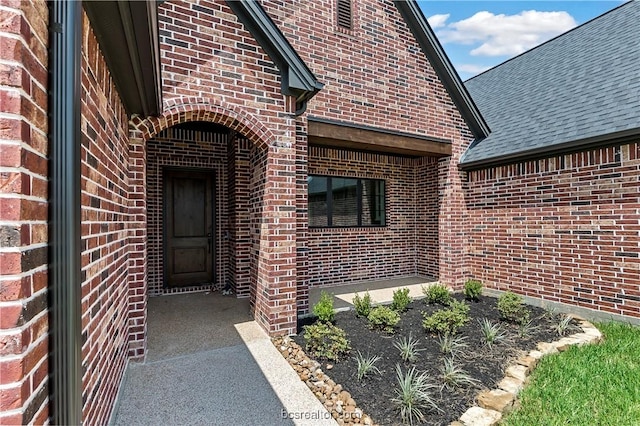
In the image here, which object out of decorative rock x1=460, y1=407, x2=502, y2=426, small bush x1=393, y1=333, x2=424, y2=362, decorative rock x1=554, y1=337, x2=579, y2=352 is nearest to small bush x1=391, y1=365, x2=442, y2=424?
Result: decorative rock x1=460, y1=407, x2=502, y2=426

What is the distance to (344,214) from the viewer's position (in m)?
7.56

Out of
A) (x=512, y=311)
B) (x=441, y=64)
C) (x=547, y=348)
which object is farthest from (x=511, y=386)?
(x=441, y=64)

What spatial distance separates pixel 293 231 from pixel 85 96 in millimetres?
2920

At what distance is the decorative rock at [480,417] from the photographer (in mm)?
2490

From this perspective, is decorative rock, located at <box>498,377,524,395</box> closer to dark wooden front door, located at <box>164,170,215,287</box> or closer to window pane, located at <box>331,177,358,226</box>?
window pane, located at <box>331,177,358,226</box>

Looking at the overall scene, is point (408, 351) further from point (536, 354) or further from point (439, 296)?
point (439, 296)

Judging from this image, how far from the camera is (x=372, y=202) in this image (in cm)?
796

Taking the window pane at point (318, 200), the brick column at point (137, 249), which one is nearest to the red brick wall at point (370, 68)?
the window pane at point (318, 200)

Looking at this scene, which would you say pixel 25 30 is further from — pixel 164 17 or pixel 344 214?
pixel 344 214

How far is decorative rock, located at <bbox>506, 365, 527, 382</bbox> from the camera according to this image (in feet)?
10.6

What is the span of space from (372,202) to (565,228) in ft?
12.9

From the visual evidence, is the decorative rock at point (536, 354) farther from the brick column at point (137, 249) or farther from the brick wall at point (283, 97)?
the brick column at point (137, 249)

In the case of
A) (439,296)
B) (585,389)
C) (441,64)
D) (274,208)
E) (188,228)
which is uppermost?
(441,64)

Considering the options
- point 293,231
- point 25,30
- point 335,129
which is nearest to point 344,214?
point 335,129
